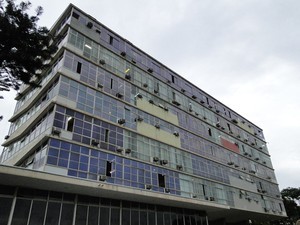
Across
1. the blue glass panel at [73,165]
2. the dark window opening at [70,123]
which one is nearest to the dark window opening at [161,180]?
the blue glass panel at [73,165]

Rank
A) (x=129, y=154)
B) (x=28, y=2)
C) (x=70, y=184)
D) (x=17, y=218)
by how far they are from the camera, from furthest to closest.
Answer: (x=129, y=154) < (x=70, y=184) < (x=17, y=218) < (x=28, y=2)

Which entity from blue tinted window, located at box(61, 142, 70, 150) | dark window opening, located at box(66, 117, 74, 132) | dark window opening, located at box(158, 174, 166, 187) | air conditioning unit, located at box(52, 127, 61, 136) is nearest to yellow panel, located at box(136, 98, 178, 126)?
dark window opening, located at box(158, 174, 166, 187)

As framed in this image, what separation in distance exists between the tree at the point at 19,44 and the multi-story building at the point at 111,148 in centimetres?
308

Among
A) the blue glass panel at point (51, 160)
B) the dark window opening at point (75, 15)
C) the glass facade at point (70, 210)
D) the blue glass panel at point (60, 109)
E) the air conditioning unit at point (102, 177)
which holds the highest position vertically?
the dark window opening at point (75, 15)

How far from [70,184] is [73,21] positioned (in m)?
15.0

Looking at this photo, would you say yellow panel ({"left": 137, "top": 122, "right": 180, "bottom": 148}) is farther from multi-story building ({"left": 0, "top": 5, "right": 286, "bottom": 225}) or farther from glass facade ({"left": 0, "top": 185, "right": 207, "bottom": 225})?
glass facade ({"left": 0, "top": 185, "right": 207, "bottom": 225})

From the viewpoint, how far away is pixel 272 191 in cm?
4088

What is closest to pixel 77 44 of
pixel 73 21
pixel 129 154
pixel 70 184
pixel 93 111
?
pixel 73 21

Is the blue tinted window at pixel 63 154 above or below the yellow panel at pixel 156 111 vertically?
below

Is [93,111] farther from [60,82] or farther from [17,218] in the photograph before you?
[17,218]

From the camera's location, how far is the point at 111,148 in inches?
829

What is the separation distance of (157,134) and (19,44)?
52.3 feet

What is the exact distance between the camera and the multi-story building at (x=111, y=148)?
55.3 ft

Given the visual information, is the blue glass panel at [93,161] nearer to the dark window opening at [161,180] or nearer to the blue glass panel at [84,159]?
the blue glass panel at [84,159]
